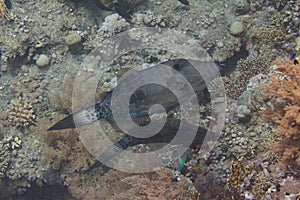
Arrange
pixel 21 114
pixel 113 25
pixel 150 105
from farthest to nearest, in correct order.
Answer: pixel 113 25 → pixel 21 114 → pixel 150 105

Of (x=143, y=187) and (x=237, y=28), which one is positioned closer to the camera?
(x=143, y=187)

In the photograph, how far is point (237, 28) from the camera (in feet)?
22.8

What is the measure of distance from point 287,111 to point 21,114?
577 centimetres

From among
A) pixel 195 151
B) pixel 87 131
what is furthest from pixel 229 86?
pixel 87 131

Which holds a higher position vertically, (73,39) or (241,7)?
(241,7)

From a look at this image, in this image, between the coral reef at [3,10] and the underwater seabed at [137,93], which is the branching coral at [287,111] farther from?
the coral reef at [3,10]

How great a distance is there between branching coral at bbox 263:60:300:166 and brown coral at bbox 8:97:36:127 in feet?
17.4

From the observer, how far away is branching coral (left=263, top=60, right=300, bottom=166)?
3.86m

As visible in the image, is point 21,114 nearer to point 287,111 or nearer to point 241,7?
point 287,111

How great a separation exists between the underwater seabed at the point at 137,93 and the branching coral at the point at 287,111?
7.7 inches

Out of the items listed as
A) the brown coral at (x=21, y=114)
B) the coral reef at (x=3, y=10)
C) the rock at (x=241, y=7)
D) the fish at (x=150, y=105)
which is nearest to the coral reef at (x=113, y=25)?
the fish at (x=150, y=105)

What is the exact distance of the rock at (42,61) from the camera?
7.33 m

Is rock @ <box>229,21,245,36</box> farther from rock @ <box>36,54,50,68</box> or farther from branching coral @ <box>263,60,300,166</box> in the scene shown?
rock @ <box>36,54,50,68</box>

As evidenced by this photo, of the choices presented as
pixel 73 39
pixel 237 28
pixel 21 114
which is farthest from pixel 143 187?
pixel 237 28
